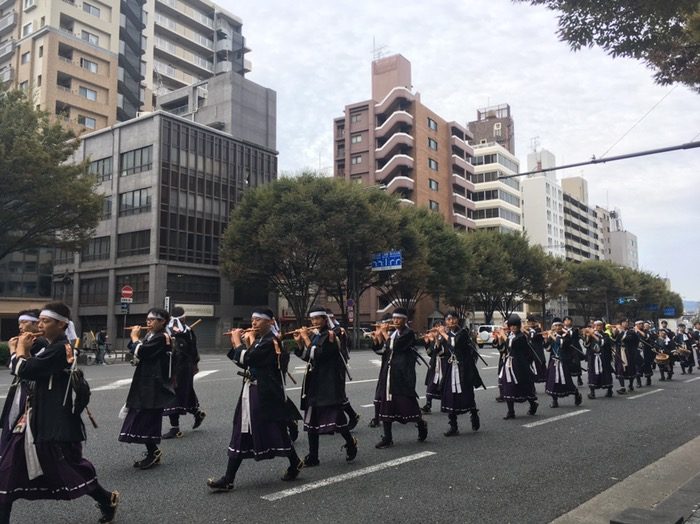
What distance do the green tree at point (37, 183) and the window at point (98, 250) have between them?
17.3 metres

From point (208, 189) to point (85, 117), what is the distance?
15.9 m

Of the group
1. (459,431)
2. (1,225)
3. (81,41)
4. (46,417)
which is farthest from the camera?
(81,41)

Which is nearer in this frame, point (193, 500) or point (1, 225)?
point (193, 500)

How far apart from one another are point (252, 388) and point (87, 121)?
53.1 meters

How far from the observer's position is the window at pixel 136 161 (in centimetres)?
4238

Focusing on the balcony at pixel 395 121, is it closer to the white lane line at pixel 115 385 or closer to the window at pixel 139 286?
the window at pixel 139 286

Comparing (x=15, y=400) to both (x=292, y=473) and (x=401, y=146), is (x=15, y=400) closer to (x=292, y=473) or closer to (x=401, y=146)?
(x=292, y=473)

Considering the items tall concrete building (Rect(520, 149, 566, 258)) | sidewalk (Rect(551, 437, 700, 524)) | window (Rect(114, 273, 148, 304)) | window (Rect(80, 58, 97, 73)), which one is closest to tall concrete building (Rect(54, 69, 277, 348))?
window (Rect(114, 273, 148, 304))

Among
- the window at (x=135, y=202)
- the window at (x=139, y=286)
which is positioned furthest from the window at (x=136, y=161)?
the window at (x=139, y=286)

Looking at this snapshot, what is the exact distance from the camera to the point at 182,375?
8930mm

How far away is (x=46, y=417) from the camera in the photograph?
4.52 meters

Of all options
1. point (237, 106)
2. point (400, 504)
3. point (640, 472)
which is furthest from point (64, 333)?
point (237, 106)

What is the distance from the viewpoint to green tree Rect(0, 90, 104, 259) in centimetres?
2333

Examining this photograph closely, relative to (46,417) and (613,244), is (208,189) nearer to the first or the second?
(46,417)
